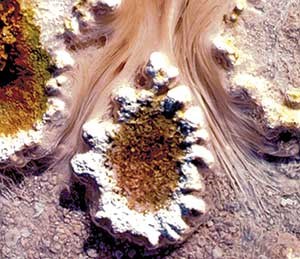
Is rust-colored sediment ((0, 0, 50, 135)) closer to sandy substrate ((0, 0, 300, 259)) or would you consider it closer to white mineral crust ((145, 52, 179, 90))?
sandy substrate ((0, 0, 300, 259))

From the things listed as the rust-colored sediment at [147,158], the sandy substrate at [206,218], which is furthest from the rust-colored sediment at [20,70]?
the rust-colored sediment at [147,158]

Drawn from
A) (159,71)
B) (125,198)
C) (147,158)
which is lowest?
(125,198)

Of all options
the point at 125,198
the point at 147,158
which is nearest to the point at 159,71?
the point at 147,158

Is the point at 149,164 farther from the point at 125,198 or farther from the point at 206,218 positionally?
the point at 206,218

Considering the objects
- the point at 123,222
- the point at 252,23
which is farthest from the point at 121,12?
the point at 123,222

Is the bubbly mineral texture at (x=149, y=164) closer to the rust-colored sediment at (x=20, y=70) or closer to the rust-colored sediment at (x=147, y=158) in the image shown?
the rust-colored sediment at (x=147, y=158)

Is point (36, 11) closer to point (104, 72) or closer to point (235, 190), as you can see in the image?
point (104, 72)

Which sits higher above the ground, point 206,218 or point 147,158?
point 147,158
